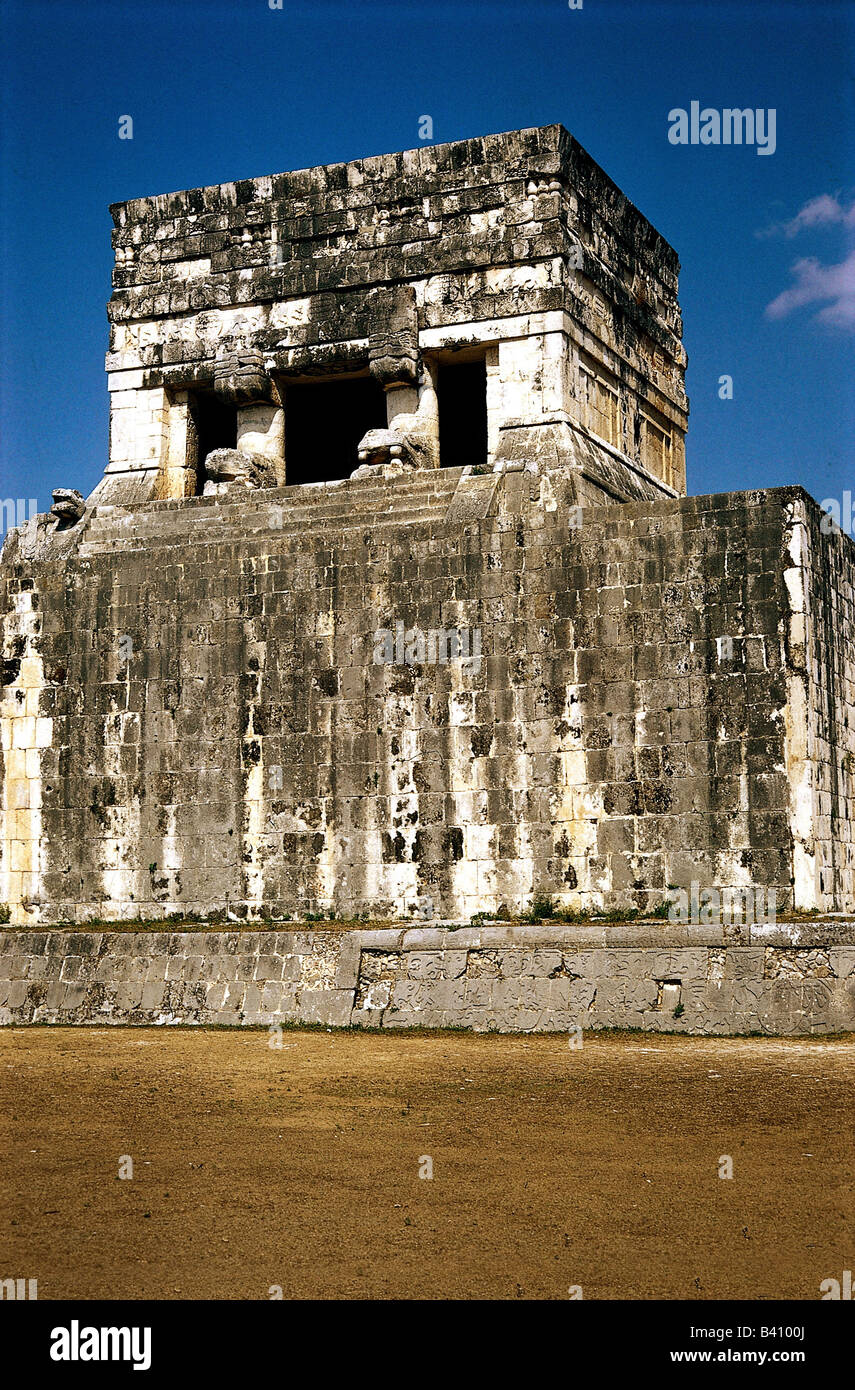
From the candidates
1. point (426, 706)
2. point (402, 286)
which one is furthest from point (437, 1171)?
point (402, 286)

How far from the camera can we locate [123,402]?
2014 cm

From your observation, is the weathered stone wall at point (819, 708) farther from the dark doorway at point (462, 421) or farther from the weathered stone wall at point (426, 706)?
the dark doorway at point (462, 421)

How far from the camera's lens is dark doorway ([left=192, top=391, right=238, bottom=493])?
67.1ft

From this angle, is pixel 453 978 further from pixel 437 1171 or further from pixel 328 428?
pixel 328 428

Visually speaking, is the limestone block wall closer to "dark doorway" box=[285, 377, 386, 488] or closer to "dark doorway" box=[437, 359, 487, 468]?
"dark doorway" box=[285, 377, 386, 488]

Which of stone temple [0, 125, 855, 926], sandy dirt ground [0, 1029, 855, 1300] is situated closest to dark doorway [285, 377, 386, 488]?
stone temple [0, 125, 855, 926]

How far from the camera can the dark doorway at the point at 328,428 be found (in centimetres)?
2242

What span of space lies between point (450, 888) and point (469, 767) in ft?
4.22

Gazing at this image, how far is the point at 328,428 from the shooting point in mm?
23422

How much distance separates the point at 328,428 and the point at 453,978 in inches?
476

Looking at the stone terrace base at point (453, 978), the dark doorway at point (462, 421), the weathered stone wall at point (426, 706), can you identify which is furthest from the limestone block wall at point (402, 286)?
the stone terrace base at point (453, 978)

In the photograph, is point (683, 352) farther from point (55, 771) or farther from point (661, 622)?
point (55, 771)

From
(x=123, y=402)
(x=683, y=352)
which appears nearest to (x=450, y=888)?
(x=123, y=402)

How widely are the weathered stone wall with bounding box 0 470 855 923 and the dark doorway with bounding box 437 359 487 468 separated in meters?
4.61
